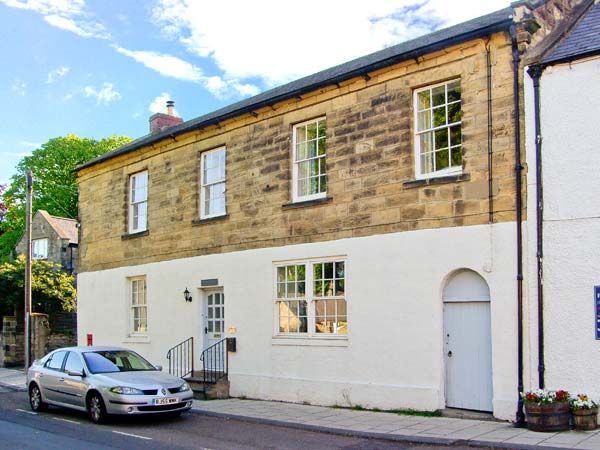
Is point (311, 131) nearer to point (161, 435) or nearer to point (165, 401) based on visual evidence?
point (165, 401)

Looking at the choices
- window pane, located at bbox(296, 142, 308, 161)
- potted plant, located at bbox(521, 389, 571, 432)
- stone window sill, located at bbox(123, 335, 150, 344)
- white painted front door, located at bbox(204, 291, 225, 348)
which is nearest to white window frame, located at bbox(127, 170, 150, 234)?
stone window sill, located at bbox(123, 335, 150, 344)

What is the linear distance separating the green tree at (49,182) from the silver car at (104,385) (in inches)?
1268

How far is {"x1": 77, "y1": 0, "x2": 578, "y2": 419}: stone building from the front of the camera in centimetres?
1206

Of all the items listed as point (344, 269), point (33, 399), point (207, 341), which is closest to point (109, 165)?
point (207, 341)

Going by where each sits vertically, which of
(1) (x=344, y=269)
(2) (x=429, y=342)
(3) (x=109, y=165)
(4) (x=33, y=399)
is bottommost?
(4) (x=33, y=399)

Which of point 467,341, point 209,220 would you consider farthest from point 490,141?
point 209,220

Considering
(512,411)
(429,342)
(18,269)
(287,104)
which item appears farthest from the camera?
(18,269)

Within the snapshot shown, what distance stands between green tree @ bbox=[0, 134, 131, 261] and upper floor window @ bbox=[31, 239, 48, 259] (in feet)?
15.4

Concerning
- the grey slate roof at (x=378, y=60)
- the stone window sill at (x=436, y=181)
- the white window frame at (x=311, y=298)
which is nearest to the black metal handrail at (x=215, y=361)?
the white window frame at (x=311, y=298)

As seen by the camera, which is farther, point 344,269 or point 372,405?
point 344,269

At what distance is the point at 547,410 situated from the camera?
10367 millimetres

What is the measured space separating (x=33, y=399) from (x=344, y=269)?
7.32 m

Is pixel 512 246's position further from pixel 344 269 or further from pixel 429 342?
pixel 344 269

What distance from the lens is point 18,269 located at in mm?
29328
